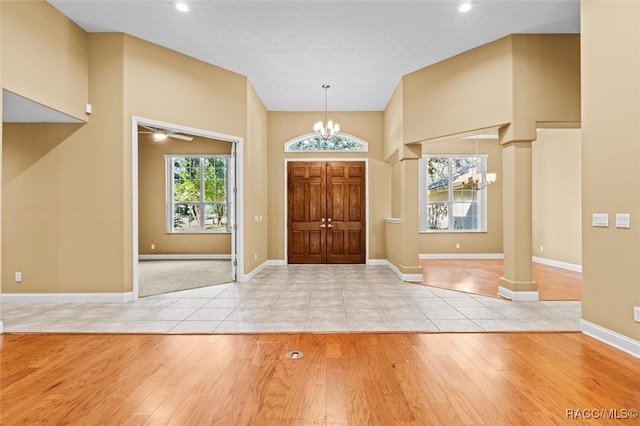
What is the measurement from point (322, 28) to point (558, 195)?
6396 millimetres

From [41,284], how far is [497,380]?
5.59 meters

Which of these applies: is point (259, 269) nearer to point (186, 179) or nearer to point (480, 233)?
point (186, 179)

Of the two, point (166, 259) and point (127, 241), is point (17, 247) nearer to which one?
point (127, 241)

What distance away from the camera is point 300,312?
3.99 meters

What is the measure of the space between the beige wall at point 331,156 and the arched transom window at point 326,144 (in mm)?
102

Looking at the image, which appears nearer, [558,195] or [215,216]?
[558,195]

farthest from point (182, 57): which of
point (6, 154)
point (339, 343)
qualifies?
point (339, 343)

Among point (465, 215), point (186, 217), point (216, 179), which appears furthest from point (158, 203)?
point (465, 215)

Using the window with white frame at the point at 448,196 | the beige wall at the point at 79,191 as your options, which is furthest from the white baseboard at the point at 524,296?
the beige wall at the point at 79,191

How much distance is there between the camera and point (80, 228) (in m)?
4.45

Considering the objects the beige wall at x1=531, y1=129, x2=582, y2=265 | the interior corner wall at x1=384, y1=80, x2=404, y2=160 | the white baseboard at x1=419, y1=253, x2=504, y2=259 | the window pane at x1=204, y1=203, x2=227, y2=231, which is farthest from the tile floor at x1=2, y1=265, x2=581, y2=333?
the window pane at x1=204, y1=203, x2=227, y2=231

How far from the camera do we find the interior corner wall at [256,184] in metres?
6.00

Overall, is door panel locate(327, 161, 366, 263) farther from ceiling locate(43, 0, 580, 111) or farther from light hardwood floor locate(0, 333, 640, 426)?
light hardwood floor locate(0, 333, 640, 426)

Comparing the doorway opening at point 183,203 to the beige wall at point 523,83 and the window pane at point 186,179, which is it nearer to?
the window pane at point 186,179
